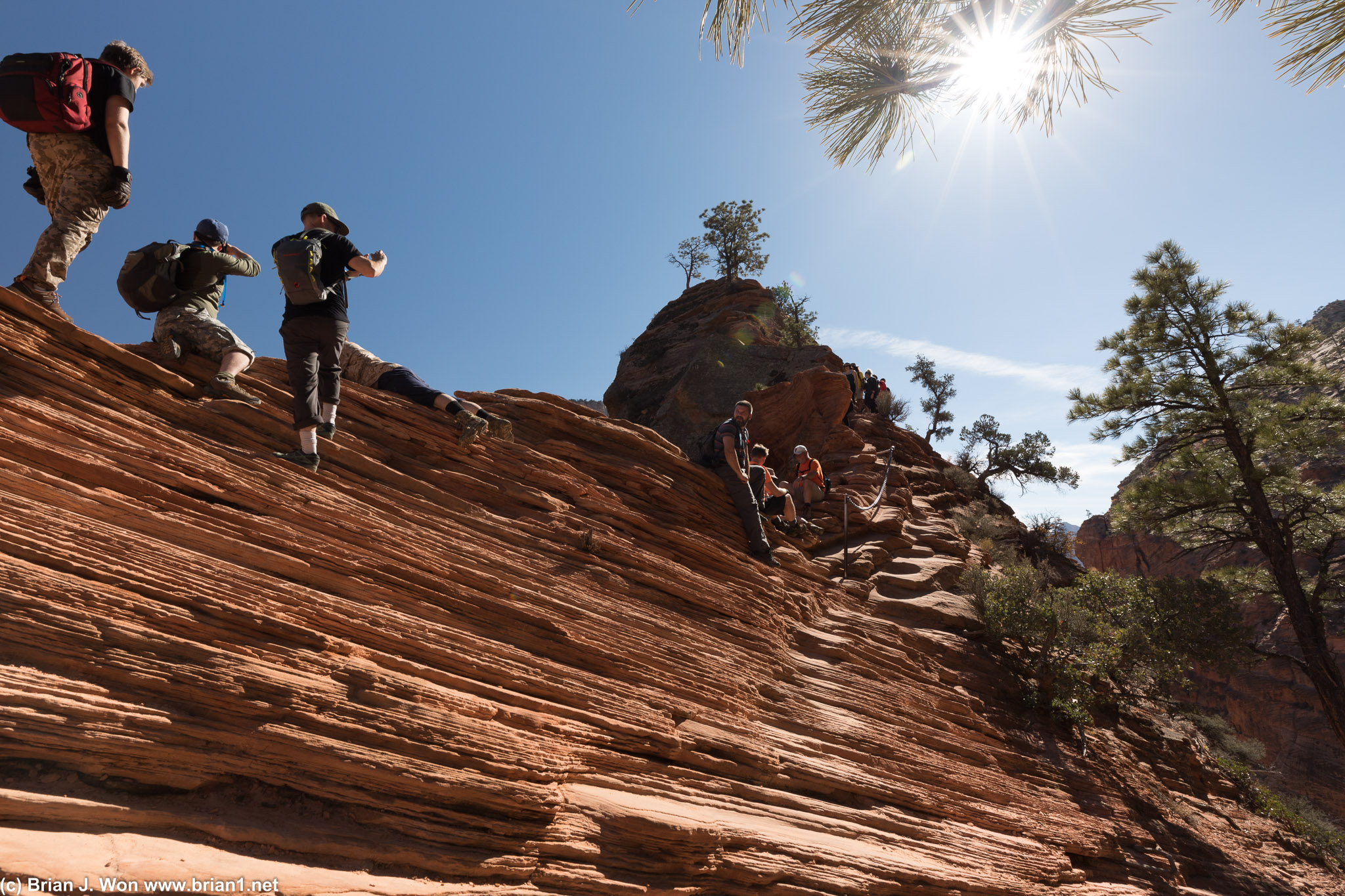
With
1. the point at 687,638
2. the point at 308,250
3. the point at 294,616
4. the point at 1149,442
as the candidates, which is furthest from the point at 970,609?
the point at 308,250

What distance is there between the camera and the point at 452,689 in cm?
460

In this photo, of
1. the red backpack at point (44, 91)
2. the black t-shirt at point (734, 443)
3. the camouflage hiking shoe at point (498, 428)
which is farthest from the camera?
the black t-shirt at point (734, 443)

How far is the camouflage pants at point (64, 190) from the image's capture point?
174 inches

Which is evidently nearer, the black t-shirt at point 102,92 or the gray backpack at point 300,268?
the black t-shirt at point 102,92

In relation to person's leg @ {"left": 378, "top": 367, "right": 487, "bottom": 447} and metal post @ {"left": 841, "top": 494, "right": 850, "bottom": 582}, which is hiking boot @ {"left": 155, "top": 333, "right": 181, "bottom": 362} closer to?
person's leg @ {"left": 378, "top": 367, "right": 487, "bottom": 447}

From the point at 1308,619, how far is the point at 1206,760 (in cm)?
459

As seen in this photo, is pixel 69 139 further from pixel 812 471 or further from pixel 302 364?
pixel 812 471

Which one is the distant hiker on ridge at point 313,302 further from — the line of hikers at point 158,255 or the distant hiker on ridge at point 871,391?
the distant hiker on ridge at point 871,391

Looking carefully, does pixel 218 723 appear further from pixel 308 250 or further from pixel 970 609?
pixel 970 609

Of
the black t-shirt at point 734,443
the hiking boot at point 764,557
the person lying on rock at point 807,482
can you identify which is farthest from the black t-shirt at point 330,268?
the person lying on rock at point 807,482

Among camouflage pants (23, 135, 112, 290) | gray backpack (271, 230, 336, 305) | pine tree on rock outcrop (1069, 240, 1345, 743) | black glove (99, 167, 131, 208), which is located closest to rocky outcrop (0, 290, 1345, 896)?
camouflage pants (23, 135, 112, 290)

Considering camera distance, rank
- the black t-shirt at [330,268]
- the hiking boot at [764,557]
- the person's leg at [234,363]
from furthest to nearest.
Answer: the hiking boot at [764,557] < the person's leg at [234,363] < the black t-shirt at [330,268]

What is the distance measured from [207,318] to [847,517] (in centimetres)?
1115

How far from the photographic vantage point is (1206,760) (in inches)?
465
